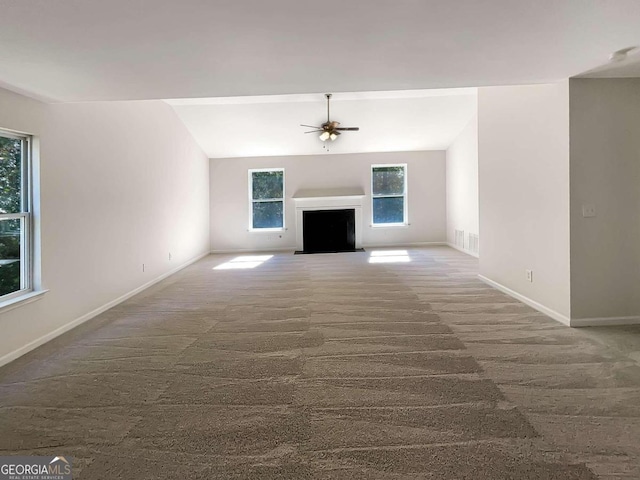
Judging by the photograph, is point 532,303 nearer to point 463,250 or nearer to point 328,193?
point 463,250

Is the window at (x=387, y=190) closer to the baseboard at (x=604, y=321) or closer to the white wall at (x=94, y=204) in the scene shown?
the white wall at (x=94, y=204)

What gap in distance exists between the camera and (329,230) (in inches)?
387

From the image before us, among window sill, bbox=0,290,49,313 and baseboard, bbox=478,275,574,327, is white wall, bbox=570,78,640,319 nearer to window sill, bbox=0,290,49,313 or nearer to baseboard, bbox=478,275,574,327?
baseboard, bbox=478,275,574,327

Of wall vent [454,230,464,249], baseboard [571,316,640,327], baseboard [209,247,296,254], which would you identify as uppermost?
wall vent [454,230,464,249]

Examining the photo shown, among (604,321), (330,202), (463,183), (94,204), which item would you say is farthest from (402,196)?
(94,204)

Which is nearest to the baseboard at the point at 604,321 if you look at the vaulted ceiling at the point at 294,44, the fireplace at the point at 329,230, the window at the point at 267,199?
the vaulted ceiling at the point at 294,44

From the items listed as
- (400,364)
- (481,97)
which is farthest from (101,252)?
→ (481,97)

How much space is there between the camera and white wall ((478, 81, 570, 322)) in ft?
12.3

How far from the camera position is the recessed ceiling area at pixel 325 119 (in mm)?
7520

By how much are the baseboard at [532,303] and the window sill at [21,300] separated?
15.8ft

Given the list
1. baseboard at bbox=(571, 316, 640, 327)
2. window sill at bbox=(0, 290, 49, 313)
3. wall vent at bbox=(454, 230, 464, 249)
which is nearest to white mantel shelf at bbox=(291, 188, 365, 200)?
wall vent at bbox=(454, 230, 464, 249)

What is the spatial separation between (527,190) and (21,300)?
4989mm

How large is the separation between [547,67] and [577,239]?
1.56 m

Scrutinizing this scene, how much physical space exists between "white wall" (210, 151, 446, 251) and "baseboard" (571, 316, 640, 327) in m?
6.46
